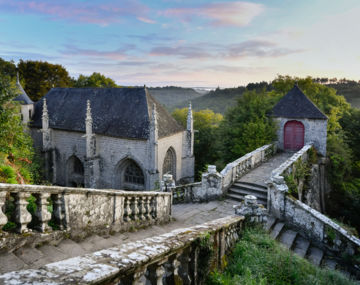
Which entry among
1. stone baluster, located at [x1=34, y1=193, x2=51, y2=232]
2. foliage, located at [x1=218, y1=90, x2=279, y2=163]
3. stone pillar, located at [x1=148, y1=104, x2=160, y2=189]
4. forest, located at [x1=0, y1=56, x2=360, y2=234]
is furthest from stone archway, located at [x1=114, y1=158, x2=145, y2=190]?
stone baluster, located at [x1=34, y1=193, x2=51, y2=232]

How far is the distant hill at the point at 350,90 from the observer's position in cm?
4403

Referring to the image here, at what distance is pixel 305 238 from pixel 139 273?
27.6 ft

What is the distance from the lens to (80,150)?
21875 mm

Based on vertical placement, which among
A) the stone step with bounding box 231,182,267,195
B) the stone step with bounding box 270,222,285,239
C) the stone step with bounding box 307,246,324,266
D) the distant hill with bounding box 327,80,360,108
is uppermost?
the distant hill with bounding box 327,80,360,108

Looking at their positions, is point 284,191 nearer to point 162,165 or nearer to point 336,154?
point 162,165

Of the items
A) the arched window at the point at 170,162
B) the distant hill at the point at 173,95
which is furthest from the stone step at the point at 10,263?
the distant hill at the point at 173,95

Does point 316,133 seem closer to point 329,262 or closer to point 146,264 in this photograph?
point 329,262

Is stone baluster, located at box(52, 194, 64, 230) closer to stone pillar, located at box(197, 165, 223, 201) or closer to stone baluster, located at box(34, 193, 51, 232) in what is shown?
stone baluster, located at box(34, 193, 51, 232)

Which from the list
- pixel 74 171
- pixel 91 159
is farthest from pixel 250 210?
pixel 74 171

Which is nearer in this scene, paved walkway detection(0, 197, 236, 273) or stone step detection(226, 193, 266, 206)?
paved walkway detection(0, 197, 236, 273)

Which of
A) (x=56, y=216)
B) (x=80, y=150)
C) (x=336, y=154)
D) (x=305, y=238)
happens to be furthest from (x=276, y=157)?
(x=56, y=216)

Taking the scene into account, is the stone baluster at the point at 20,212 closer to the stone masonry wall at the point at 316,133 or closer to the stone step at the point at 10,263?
the stone step at the point at 10,263

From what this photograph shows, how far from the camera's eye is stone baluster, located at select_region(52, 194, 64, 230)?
4.09 m

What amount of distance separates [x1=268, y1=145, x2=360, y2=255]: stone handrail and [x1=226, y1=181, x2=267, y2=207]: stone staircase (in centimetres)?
104
